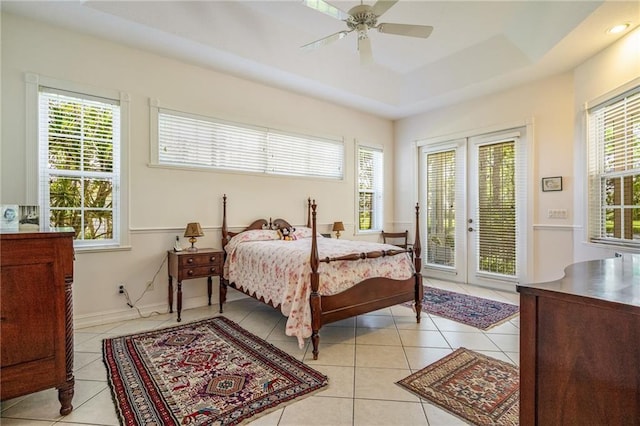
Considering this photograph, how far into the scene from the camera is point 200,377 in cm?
223

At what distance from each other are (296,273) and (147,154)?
2.31 m

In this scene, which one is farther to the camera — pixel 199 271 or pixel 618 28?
pixel 199 271

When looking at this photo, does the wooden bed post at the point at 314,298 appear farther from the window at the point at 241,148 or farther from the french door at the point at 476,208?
the french door at the point at 476,208

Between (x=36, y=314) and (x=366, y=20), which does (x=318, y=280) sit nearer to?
(x=36, y=314)

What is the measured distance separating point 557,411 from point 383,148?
534 centimetres

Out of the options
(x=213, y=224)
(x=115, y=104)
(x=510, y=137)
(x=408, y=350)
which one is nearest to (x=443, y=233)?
(x=510, y=137)

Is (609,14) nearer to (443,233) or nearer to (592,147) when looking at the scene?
(592,147)

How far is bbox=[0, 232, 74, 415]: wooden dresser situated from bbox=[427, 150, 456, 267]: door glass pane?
5073 millimetres

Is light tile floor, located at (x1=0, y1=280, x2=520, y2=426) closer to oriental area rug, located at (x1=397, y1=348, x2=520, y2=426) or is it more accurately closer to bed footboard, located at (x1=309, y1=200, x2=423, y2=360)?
oriental area rug, located at (x1=397, y1=348, x2=520, y2=426)

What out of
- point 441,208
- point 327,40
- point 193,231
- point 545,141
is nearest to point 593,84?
point 545,141

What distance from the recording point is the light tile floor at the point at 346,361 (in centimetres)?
182

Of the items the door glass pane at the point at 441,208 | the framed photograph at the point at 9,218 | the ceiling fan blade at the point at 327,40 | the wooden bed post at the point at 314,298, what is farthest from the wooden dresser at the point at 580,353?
the door glass pane at the point at 441,208

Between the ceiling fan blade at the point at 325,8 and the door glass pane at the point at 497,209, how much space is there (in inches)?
128

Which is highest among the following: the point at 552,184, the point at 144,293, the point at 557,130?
the point at 557,130
